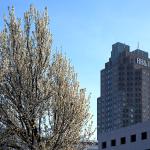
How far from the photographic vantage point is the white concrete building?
7975cm

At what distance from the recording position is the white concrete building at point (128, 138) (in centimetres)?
7975

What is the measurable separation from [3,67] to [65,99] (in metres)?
3.45

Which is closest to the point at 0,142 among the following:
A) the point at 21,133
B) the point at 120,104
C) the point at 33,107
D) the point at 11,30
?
the point at 21,133

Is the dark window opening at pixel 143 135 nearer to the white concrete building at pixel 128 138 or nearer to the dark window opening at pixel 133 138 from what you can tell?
the white concrete building at pixel 128 138

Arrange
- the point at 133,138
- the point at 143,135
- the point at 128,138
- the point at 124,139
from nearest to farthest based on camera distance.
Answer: the point at 143,135
the point at 133,138
the point at 128,138
the point at 124,139

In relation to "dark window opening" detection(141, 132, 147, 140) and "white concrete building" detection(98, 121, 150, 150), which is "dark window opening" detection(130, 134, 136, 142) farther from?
"dark window opening" detection(141, 132, 147, 140)

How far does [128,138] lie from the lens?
8581 cm

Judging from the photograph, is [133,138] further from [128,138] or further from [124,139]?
[124,139]

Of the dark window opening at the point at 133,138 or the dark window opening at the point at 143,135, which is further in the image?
the dark window opening at the point at 133,138

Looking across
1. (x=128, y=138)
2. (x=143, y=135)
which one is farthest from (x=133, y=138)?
(x=143, y=135)

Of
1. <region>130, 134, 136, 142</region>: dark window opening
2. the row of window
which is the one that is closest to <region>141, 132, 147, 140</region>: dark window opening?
the row of window

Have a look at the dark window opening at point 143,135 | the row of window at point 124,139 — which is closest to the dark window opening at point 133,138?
the row of window at point 124,139

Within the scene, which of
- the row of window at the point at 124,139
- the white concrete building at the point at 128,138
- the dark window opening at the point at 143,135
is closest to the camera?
the dark window opening at the point at 143,135

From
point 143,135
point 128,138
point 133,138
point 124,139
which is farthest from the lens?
point 124,139
